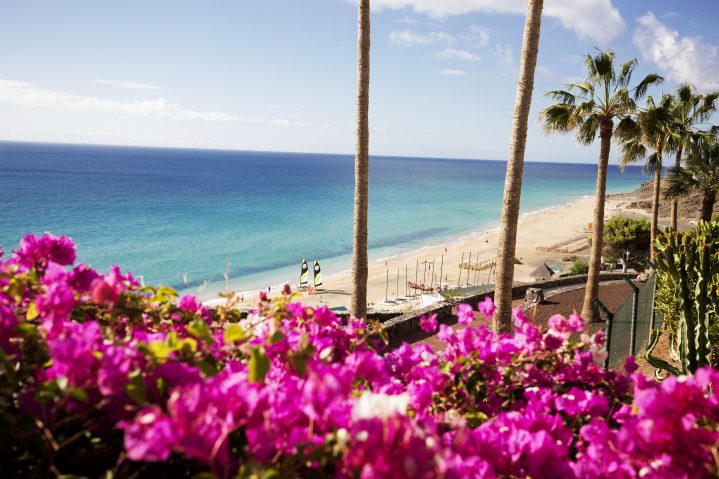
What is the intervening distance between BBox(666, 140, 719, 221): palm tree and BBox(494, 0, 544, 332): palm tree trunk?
1508 centimetres

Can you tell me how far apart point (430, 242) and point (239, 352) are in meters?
52.2

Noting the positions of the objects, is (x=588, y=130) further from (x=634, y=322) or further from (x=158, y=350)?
(x=158, y=350)

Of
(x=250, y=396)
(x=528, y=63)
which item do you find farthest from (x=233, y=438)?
(x=528, y=63)

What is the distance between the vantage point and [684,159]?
67.3 ft

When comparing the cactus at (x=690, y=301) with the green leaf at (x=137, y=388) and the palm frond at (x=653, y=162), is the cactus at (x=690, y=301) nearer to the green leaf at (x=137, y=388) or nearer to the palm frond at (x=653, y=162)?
the green leaf at (x=137, y=388)

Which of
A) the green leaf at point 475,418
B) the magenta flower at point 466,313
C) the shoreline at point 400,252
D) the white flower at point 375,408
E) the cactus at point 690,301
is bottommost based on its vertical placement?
the shoreline at point 400,252

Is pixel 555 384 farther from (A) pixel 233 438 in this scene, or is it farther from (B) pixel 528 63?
(B) pixel 528 63

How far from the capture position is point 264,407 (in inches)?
49.9

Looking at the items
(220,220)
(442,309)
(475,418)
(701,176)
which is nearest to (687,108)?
(701,176)

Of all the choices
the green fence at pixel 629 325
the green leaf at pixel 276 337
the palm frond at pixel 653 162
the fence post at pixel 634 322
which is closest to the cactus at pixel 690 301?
the green fence at pixel 629 325

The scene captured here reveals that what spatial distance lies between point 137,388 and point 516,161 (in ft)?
24.6

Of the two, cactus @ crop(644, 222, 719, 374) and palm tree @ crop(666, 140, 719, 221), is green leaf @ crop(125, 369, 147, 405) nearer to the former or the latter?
cactus @ crop(644, 222, 719, 374)

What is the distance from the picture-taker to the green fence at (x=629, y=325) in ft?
26.1

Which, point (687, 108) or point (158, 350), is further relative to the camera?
point (687, 108)
